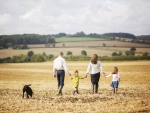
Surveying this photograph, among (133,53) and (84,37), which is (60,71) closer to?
(133,53)

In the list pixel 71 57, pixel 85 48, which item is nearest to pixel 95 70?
pixel 85 48

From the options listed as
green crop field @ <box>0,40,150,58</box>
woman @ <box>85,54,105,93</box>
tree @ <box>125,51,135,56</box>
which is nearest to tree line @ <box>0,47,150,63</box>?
tree @ <box>125,51,135,56</box>

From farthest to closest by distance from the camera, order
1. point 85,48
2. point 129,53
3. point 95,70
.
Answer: point 85,48
point 129,53
point 95,70

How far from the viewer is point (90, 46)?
51.8 metres

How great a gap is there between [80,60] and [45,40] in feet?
30.1

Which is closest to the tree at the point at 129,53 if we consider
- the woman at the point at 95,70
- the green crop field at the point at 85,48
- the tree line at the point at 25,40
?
the green crop field at the point at 85,48

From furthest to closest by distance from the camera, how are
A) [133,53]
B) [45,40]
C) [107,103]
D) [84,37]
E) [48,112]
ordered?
[84,37] → [45,40] → [133,53] → [107,103] → [48,112]

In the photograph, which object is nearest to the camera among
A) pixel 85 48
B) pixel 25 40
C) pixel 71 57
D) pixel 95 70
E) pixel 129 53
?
pixel 95 70

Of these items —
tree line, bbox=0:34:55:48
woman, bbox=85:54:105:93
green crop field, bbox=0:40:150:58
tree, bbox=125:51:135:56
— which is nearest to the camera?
woman, bbox=85:54:105:93

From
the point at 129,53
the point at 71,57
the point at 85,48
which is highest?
the point at 85,48

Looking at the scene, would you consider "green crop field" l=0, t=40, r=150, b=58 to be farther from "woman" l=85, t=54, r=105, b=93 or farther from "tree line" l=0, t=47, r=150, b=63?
"woman" l=85, t=54, r=105, b=93

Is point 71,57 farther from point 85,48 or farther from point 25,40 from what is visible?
point 25,40

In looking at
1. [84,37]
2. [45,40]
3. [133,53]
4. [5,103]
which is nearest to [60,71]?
[5,103]

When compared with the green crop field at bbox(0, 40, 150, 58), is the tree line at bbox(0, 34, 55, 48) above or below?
above
